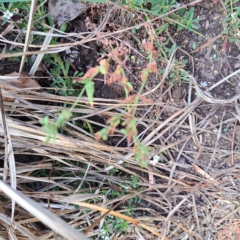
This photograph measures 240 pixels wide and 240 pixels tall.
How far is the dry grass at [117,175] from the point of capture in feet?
4.84

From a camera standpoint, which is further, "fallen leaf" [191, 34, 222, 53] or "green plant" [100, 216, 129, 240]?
"green plant" [100, 216, 129, 240]

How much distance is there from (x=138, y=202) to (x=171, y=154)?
0.31 metres

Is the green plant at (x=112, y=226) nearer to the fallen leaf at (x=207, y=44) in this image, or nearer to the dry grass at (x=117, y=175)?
the dry grass at (x=117, y=175)

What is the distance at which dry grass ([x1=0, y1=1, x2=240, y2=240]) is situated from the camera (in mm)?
1476

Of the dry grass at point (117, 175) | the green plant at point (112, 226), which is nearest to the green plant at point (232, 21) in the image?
the dry grass at point (117, 175)

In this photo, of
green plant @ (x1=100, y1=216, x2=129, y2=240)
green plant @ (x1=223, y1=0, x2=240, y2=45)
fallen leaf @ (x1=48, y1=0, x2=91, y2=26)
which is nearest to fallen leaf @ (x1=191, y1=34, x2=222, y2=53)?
green plant @ (x1=223, y1=0, x2=240, y2=45)

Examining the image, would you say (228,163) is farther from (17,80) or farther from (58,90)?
(17,80)

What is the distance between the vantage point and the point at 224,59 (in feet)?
4.83

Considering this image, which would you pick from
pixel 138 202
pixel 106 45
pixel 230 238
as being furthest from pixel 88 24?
pixel 230 238

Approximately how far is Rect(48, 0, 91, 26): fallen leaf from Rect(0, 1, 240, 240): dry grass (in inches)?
3.1

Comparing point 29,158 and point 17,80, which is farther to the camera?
point 29,158

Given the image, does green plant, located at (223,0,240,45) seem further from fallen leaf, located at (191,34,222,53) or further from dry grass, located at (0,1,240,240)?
dry grass, located at (0,1,240,240)

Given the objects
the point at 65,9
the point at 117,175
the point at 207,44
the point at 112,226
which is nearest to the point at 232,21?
the point at 207,44

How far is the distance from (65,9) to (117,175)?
89 cm
